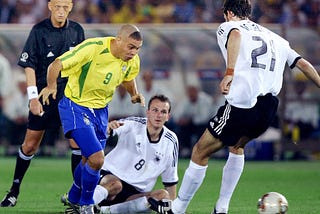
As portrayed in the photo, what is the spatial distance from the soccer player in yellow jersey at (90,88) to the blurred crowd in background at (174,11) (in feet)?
46.2

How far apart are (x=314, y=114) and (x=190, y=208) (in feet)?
34.8

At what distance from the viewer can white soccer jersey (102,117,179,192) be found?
36.4 ft

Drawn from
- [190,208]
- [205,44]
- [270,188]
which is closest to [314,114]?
[205,44]

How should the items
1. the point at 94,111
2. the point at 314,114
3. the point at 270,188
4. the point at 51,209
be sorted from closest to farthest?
1. the point at 94,111
2. the point at 51,209
3. the point at 270,188
4. the point at 314,114

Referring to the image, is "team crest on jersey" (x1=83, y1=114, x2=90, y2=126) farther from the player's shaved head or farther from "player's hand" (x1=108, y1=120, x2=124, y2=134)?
the player's shaved head

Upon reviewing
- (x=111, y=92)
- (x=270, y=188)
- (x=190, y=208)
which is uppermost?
(x=111, y=92)

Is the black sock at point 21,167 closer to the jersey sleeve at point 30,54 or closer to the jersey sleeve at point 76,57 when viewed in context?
the jersey sleeve at point 30,54

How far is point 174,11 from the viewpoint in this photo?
2538 cm

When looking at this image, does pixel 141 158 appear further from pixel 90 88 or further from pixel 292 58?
pixel 292 58

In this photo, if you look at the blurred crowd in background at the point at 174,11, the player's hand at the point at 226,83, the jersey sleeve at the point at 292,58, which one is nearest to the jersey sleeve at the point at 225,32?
the player's hand at the point at 226,83

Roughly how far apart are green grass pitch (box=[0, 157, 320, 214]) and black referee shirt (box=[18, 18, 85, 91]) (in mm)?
1594

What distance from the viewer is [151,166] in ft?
36.5

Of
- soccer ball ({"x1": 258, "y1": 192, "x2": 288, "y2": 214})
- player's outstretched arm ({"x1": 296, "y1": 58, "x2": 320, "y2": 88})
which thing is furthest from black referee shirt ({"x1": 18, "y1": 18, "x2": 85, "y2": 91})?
soccer ball ({"x1": 258, "y1": 192, "x2": 288, "y2": 214})

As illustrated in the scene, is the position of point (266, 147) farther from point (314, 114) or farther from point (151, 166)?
point (151, 166)
